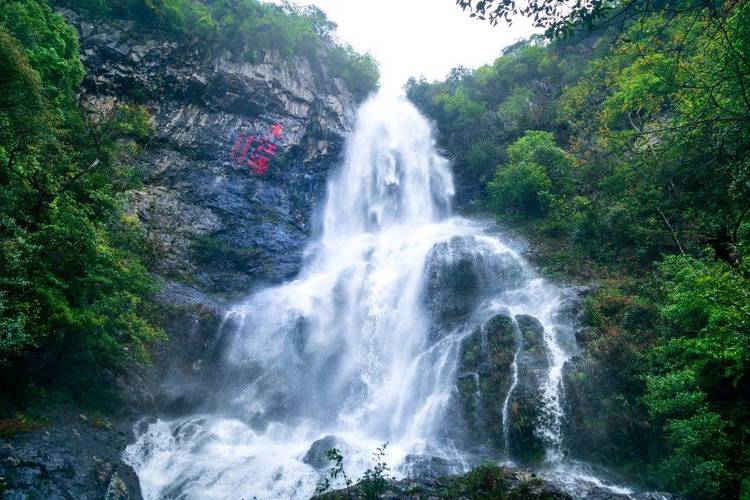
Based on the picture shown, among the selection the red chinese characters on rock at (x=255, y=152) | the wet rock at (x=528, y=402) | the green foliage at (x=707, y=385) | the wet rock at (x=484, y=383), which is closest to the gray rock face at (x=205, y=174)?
the red chinese characters on rock at (x=255, y=152)

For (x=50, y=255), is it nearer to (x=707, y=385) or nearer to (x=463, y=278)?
(x=463, y=278)

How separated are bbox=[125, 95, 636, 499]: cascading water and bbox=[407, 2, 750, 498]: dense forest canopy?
1875 millimetres

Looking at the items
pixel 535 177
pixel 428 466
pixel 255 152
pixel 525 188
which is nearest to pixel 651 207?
pixel 535 177

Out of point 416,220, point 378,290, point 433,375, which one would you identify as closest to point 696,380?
point 433,375

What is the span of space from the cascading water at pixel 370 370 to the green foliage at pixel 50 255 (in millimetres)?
2893

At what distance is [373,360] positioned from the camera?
1586 cm

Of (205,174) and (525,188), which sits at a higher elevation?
(205,174)

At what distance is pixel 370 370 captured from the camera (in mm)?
15531

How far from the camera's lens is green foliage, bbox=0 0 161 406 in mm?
9047

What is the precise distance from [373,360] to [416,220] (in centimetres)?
1211

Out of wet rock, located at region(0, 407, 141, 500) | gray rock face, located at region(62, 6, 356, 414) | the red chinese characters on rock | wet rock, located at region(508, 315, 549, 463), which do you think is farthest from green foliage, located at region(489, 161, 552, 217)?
wet rock, located at region(0, 407, 141, 500)

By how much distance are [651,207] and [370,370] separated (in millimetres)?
11957

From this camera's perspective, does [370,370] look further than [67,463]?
Yes

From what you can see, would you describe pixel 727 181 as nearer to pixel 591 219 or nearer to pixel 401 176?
pixel 591 219
